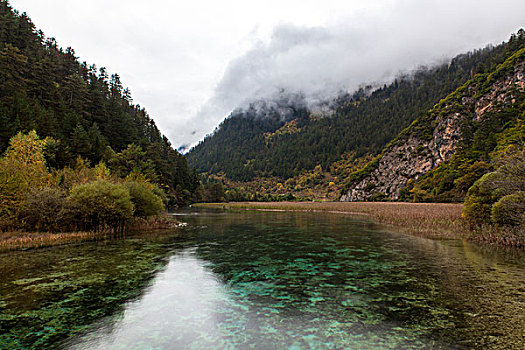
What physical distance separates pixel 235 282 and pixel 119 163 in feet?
220

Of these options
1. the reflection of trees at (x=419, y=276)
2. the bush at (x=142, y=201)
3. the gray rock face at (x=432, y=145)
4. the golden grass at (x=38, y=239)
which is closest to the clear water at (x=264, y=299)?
the reflection of trees at (x=419, y=276)

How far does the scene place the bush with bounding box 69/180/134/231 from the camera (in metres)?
28.7

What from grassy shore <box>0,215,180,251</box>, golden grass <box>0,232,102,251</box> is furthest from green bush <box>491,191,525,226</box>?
golden grass <box>0,232,102,251</box>

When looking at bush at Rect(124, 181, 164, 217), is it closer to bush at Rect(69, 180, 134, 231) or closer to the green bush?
bush at Rect(69, 180, 134, 231)

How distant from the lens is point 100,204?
2936 cm

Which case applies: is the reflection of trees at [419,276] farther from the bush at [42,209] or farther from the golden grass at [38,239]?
the bush at [42,209]

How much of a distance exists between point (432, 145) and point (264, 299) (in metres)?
115

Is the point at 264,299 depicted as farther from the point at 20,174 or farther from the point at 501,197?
the point at 20,174

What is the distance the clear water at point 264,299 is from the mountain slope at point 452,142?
151 ft

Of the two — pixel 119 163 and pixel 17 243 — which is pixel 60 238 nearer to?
pixel 17 243

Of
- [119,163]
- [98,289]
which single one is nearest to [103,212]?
A: [98,289]

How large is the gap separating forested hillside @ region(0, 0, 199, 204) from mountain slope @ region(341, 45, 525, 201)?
7644cm

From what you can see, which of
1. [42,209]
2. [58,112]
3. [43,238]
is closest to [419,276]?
[43,238]

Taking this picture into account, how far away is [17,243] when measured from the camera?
23562mm
